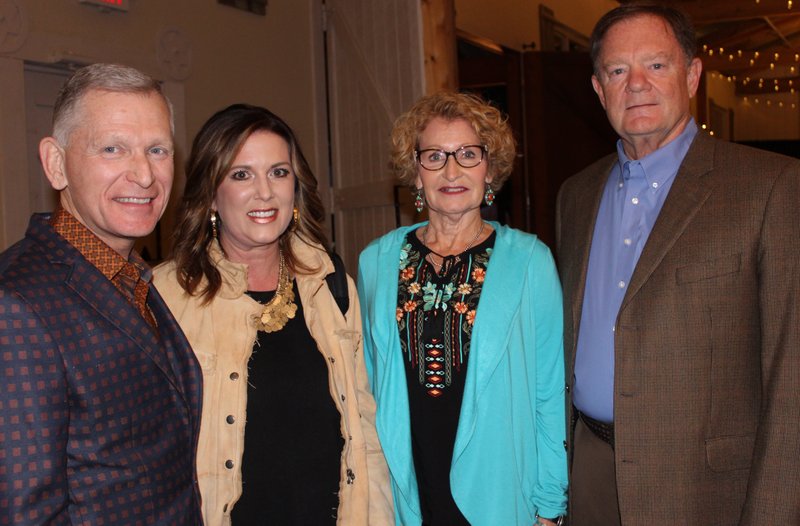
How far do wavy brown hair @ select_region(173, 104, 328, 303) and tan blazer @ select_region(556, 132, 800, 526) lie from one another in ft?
3.44

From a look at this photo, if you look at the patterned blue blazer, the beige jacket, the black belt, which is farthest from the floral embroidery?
the patterned blue blazer

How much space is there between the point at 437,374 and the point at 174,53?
152 inches

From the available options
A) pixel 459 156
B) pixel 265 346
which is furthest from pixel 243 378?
pixel 459 156

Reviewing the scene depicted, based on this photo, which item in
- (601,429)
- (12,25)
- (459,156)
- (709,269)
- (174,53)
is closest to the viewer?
(709,269)

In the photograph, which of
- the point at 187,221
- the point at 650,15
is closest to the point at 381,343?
the point at 187,221

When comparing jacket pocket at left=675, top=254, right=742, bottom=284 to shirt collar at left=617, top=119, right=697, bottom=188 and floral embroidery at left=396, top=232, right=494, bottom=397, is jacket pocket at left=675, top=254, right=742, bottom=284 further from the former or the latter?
floral embroidery at left=396, top=232, right=494, bottom=397

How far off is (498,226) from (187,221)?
1.01 m

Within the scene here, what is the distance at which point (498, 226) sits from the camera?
2.50 metres

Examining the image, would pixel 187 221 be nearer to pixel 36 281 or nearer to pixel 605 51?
pixel 36 281

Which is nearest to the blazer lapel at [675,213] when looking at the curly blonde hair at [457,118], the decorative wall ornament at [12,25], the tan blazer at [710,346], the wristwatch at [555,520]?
the tan blazer at [710,346]

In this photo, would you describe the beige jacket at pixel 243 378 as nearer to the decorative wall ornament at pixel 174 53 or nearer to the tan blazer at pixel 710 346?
the tan blazer at pixel 710 346

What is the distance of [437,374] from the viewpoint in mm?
2279

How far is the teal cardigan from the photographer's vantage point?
7.27ft

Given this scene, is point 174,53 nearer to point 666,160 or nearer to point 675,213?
point 666,160
